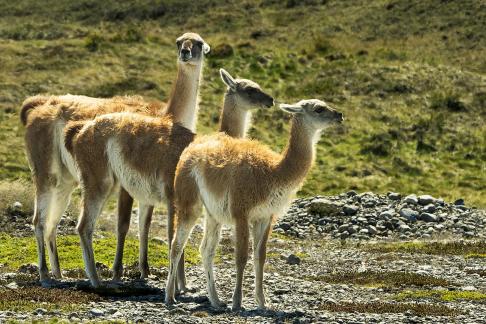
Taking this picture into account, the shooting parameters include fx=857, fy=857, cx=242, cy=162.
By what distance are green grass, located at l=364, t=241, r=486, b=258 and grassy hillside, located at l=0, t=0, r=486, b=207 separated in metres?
7.58

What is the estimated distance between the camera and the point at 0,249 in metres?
16.9

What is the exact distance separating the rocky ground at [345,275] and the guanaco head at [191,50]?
375cm

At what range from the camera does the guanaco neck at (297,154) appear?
11570 millimetres

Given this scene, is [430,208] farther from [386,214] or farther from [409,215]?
[386,214]

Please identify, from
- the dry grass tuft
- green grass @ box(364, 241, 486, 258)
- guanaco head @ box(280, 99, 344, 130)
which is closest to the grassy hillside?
green grass @ box(364, 241, 486, 258)

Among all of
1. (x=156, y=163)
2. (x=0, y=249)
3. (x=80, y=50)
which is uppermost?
(x=80, y=50)

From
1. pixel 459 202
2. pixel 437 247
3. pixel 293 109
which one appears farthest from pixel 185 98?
pixel 459 202

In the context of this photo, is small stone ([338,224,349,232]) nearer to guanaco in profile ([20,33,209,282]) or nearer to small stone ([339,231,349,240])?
small stone ([339,231,349,240])

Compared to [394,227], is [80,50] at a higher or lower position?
higher

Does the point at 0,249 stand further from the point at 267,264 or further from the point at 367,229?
the point at 367,229

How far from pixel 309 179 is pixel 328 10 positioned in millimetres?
31317

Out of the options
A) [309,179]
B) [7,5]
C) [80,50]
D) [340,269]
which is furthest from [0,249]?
[7,5]

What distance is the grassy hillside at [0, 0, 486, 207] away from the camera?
103 feet

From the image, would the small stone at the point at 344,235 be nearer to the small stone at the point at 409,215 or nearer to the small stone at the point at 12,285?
the small stone at the point at 409,215
